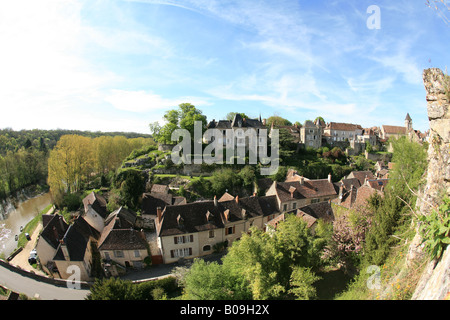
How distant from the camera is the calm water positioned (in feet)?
89.6

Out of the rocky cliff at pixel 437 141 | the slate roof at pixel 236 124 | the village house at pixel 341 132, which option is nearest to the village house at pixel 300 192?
the rocky cliff at pixel 437 141

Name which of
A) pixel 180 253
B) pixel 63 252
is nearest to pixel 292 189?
pixel 180 253

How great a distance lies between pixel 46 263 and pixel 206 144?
107ft

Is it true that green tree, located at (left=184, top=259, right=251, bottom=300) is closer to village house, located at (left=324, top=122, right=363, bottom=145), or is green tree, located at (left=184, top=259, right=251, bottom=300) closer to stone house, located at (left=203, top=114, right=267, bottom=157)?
stone house, located at (left=203, top=114, right=267, bottom=157)

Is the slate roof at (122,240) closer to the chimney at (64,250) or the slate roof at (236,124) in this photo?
the chimney at (64,250)

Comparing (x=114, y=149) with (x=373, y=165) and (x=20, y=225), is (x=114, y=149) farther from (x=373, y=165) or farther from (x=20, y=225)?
(x=373, y=165)

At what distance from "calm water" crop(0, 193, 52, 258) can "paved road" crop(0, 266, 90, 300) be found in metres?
8.16

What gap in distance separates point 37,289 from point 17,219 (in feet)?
82.5

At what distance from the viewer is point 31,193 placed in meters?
47.4

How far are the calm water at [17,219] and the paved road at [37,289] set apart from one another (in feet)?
26.8

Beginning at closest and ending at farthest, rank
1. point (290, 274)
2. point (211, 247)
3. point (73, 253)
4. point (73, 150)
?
point (290, 274) → point (73, 253) → point (211, 247) → point (73, 150)

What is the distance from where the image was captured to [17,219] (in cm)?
3519

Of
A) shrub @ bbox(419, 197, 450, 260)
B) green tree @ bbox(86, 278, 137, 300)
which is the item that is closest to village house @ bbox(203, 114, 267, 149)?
green tree @ bbox(86, 278, 137, 300)
